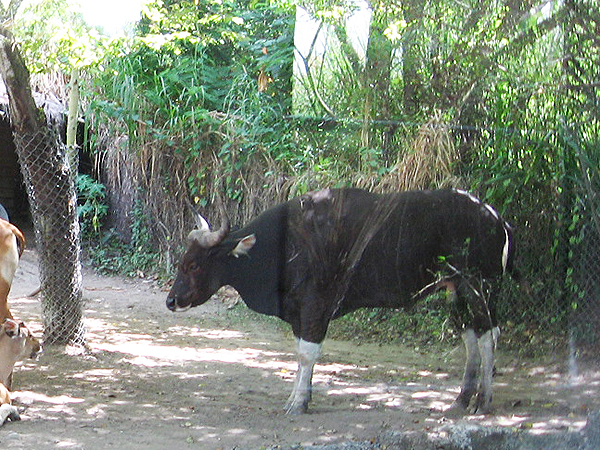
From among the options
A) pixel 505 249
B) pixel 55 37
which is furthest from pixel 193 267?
pixel 55 37

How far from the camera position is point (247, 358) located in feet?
15.9

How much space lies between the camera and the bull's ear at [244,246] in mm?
4594

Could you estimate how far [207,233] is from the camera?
15.3ft

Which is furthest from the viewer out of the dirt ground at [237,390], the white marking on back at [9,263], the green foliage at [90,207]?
the green foliage at [90,207]

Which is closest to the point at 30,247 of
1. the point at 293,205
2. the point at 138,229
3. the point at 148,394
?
the point at 138,229

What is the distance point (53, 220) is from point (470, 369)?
10.4 feet

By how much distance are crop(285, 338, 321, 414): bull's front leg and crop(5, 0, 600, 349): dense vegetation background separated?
227 mm

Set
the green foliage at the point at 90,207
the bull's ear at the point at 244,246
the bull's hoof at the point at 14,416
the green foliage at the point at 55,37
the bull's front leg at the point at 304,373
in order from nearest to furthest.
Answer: the bull's hoof at the point at 14,416
the bull's front leg at the point at 304,373
the bull's ear at the point at 244,246
the green foliage at the point at 55,37
the green foliage at the point at 90,207

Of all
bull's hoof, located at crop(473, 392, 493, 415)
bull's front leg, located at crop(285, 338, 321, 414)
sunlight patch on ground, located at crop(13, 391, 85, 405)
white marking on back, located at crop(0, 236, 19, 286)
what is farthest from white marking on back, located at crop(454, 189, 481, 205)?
white marking on back, located at crop(0, 236, 19, 286)

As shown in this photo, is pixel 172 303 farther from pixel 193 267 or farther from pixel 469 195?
pixel 469 195

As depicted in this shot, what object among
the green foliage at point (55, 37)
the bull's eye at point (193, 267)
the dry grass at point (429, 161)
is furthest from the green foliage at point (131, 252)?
the dry grass at point (429, 161)

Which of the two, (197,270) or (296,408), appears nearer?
(296,408)

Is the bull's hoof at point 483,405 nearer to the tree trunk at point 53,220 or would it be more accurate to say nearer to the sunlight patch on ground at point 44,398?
the sunlight patch on ground at point 44,398

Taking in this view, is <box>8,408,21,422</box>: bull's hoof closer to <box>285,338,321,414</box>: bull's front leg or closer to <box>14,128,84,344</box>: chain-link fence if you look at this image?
<box>285,338,321,414</box>: bull's front leg
